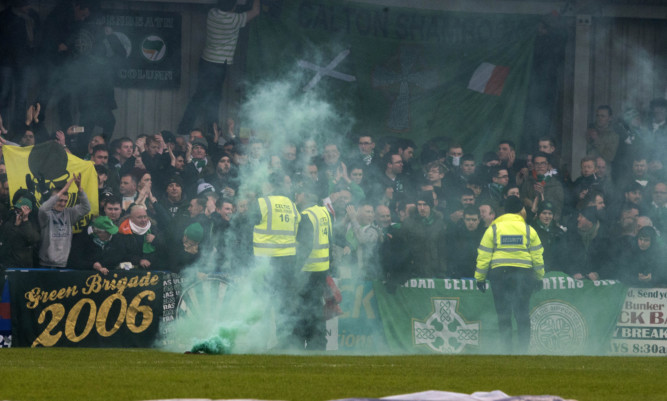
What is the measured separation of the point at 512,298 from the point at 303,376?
14.0ft

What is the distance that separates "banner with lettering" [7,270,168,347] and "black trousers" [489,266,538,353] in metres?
3.79

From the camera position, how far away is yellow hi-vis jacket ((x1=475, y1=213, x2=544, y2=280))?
12125mm

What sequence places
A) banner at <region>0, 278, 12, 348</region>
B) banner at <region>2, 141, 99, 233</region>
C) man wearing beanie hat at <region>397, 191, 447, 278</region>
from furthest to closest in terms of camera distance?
banner at <region>2, 141, 99, 233</region> → man wearing beanie hat at <region>397, 191, 447, 278</region> → banner at <region>0, 278, 12, 348</region>

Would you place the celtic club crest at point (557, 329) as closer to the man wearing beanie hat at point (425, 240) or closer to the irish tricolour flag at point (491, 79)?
the man wearing beanie hat at point (425, 240)

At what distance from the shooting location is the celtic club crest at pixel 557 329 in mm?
12617

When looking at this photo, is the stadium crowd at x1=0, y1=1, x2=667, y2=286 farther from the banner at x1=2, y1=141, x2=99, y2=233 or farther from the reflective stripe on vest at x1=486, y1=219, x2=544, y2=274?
the reflective stripe on vest at x1=486, y1=219, x2=544, y2=274

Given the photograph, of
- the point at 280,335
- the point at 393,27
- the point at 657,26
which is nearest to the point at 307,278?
the point at 280,335

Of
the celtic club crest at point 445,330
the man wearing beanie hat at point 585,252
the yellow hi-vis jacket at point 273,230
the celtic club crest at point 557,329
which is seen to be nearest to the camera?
the yellow hi-vis jacket at point 273,230

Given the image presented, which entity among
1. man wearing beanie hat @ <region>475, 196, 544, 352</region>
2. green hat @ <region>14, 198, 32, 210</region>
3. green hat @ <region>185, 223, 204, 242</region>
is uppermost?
green hat @ <region>14, 198, 32, 210</region>

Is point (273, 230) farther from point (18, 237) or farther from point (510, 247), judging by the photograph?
point (18, 237)

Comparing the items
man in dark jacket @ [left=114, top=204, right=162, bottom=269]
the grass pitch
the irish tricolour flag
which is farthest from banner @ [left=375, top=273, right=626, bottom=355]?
the irish tricolour flag

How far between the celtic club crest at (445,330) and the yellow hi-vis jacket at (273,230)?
1.94 meters

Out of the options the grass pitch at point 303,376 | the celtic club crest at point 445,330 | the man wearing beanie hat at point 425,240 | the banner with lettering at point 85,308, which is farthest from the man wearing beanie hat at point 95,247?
the celtic club crest at point 445,330

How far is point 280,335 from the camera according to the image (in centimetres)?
1197
